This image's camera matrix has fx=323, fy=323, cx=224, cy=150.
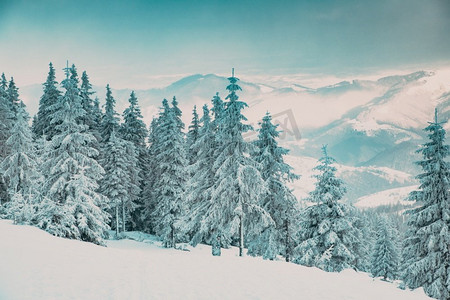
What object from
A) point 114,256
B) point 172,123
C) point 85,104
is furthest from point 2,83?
point 114,256

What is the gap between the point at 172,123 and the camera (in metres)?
32.1

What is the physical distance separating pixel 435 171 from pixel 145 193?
30.6 metres

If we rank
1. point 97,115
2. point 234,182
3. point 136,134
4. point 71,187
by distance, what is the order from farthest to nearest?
point 136,134, point 97,115, point 71,187, point 234,182

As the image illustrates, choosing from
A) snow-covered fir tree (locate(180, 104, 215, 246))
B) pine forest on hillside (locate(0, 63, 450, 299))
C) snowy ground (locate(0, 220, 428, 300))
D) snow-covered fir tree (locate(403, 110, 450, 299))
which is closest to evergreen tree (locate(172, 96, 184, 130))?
pine forest on hillside (locate(0, 63, 450, 299))

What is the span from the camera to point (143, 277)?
41.1ft

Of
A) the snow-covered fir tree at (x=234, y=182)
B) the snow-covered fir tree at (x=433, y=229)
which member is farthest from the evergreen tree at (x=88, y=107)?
the snow-covered fir tree at (x=433, y=229)

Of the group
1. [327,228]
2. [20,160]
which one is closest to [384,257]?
[327,228]

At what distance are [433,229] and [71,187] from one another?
2446 centimetres

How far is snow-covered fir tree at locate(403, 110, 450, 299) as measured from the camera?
782 inches

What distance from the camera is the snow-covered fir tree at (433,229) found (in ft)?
65.2

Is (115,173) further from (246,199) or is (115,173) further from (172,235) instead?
(246,199)

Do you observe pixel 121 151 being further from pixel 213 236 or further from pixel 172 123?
pixel 213 236

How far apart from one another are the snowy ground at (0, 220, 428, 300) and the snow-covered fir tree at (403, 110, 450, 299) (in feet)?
25.9

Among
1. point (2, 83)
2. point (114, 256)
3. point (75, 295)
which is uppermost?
point (2, 83)
